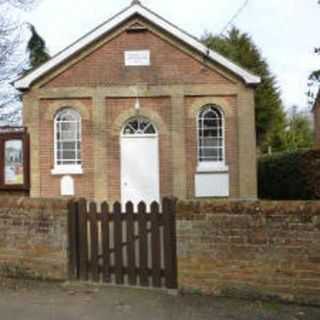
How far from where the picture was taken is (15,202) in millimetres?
10180

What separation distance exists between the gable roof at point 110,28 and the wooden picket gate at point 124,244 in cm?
1165

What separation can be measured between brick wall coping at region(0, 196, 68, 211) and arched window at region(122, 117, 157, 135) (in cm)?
1041

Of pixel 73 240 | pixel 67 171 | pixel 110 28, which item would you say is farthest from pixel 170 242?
pixel 110 28

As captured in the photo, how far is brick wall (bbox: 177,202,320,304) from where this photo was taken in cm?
804

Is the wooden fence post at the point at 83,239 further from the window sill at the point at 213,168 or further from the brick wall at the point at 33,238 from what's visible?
the window sill at the point at 213,168

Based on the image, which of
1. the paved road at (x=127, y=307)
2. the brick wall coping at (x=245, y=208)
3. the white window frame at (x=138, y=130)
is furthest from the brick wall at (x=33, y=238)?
the white window frame at (x=138, y=130)

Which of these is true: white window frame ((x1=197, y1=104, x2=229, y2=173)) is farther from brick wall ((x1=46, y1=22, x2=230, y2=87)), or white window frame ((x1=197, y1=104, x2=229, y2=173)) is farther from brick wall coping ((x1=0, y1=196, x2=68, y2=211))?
brick wall coping ((x1=0, y1=196, x2=68, y2=211))

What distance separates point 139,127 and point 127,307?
42.1 feet

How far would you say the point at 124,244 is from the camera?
9.07 metres

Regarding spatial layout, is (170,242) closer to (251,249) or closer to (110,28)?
(251,249)

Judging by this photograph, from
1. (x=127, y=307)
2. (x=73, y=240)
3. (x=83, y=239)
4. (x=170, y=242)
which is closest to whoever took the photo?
(x=127, y=307)

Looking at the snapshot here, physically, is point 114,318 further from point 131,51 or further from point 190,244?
point 131,51

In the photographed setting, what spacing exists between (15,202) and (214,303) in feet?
12.0

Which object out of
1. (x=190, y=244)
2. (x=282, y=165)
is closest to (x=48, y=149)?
(x=282, y=165)
